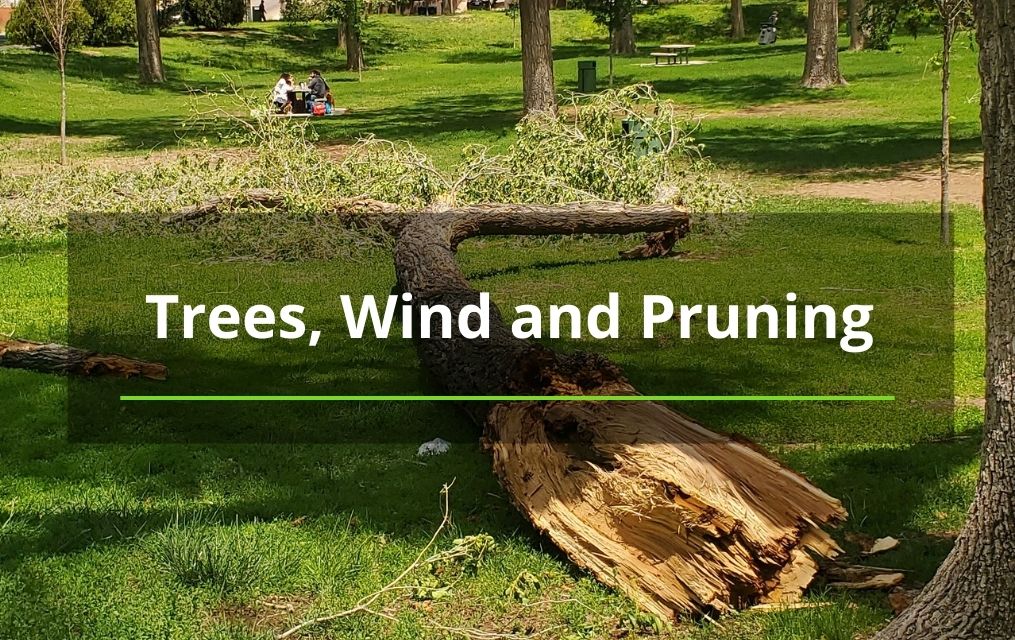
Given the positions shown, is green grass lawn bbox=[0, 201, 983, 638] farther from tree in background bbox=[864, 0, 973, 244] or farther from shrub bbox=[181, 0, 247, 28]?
shrub bbox=[181, 0, 247, 28]

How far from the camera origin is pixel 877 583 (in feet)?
15.3

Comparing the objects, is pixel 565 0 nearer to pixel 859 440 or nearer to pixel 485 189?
pixel 485 189

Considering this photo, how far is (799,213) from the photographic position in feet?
48.0

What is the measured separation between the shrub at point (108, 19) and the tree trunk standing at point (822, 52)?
24.1m

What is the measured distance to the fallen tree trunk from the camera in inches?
181

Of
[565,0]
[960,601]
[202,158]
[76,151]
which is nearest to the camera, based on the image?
[960,601]

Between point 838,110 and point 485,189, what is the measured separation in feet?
49.1

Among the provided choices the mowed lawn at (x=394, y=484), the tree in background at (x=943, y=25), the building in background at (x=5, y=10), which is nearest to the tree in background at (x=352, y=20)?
the building in background at (x=5, y=10)

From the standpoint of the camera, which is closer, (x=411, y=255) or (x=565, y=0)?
(x=411, y=255)

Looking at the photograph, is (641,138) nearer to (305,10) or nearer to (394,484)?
(394,484)

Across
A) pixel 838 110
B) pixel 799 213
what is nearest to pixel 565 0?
pixel 838 110

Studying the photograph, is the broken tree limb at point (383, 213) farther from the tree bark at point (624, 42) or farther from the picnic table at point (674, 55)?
the tree bark at point (624, 42)

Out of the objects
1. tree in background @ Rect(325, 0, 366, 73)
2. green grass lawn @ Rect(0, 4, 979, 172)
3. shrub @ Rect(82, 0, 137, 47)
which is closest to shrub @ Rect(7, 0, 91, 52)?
green grass lawn @ Rect(0, 4, 979, 172)

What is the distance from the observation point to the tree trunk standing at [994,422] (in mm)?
3648
